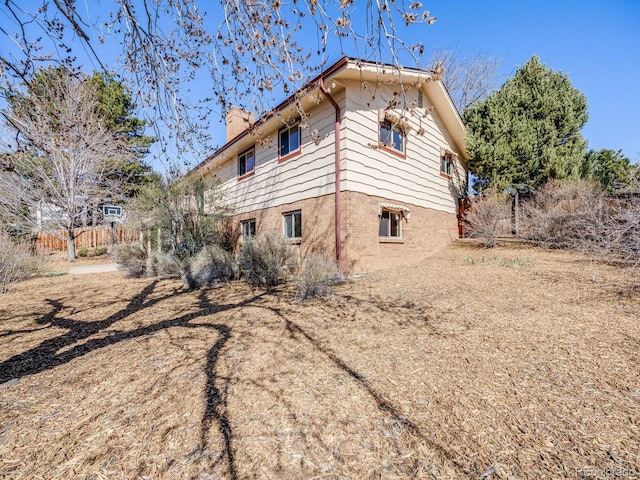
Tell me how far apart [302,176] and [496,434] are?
7.78 meters

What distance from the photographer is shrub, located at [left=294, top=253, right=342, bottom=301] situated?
223 inches

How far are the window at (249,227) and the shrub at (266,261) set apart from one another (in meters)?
3.53

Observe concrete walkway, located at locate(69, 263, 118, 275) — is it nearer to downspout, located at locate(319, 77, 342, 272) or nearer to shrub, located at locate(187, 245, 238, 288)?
shrub, located at locate(187, 245, 238, 288)

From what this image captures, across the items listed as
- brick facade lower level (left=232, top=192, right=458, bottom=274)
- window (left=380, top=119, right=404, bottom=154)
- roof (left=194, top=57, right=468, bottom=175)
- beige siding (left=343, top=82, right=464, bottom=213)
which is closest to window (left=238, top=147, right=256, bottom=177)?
roof (left=194, top=57, right=468, bottom=175)

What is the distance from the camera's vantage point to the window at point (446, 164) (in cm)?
1188

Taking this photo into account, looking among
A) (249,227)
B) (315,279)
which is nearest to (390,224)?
(315,279)

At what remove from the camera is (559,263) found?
7203 mm

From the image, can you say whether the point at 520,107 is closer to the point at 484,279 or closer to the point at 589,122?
the point at 589,122

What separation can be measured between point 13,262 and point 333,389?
1049 cm

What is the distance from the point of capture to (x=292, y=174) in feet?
30.3

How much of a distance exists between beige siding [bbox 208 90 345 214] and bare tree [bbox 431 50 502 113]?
16645 millimetres

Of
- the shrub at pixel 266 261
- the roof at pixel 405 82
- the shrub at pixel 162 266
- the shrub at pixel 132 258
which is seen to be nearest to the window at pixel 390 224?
the shrub at pixel 266 261

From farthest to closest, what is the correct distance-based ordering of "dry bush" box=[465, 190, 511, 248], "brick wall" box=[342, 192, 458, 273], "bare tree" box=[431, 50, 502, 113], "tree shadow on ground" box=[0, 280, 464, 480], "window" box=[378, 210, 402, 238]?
"bare tree" box=[431, 50, 502, 113], "dry bush" box=[465, 190, 511, 248], "window" box=[378, 210, 402, 238], "brick wall" box=[342, 192, 458, 273], "tree shadow on ground" box=[0, 280, 464, 480]

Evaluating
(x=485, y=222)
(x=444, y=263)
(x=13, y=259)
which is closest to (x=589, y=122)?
(x=485, y=222)
